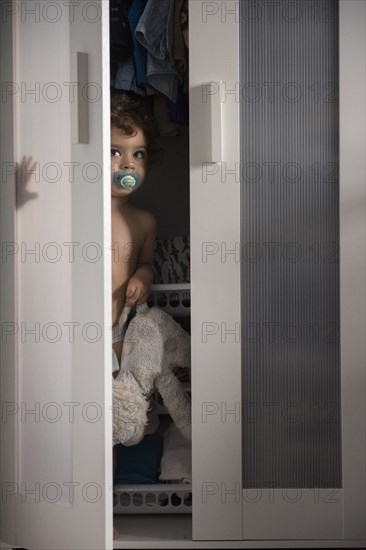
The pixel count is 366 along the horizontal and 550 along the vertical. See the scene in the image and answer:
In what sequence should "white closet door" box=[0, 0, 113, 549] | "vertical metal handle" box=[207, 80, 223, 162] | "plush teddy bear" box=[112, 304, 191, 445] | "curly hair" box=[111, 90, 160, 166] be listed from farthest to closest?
"curly hair" box=[111, 90, 160, 166], "plush teddy bear" box=[112, 304, 191, 445], "vertical metal handle" box=[207, 80, 223, 162], "white closet door" box=[0, 0, 113, 549]

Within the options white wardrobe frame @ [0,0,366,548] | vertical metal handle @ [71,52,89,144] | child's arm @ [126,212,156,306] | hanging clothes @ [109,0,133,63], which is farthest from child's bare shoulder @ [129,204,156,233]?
vertical metal handle @ [71,52,89,144]

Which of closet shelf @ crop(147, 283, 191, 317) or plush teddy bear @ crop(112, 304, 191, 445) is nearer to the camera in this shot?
plush teddy bear @ crop(112, 304, 191, 445)

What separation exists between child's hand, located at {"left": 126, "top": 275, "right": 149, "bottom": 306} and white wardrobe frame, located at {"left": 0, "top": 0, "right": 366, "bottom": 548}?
0.65 ft

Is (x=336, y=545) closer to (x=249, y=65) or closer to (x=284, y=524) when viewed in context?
(x=284, y=524)

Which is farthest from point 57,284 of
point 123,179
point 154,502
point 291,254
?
point 154,502

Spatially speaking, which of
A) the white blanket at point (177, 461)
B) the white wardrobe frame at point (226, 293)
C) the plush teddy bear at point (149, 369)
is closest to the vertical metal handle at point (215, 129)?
the white wardrobe frame at point (226, 293)

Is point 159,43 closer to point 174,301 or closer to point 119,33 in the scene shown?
point 119,33

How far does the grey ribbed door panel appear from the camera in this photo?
184 centimetres

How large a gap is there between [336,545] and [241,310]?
0.62 metres

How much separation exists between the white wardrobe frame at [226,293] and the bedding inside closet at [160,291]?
0.12m

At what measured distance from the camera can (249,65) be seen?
185 centimetres

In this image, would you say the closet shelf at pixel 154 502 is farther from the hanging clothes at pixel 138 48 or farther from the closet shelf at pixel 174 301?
the hanging clothes at pixel 138 48

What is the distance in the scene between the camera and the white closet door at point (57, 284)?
1.52 m

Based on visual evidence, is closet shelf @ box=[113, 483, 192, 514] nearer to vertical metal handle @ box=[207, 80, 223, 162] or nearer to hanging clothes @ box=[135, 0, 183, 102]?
vertical metal handle @ box=[207, 80, 223, 162]
